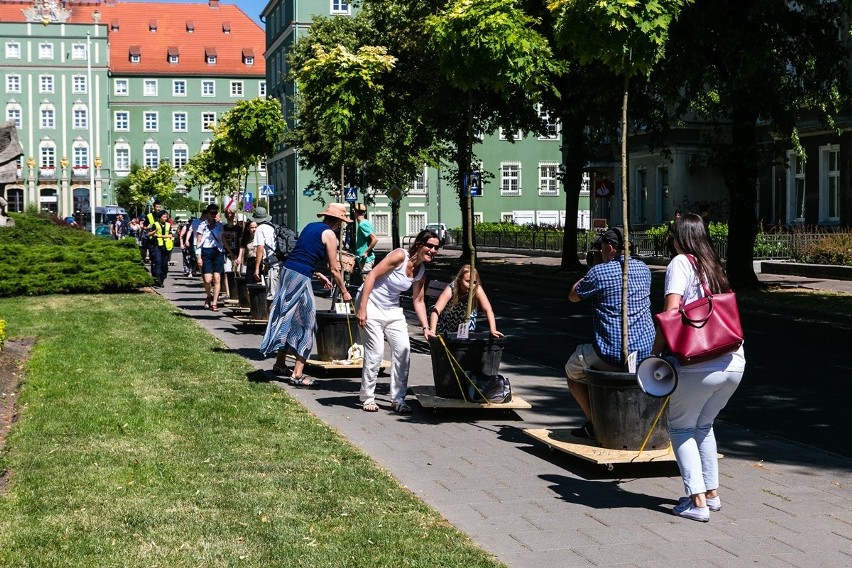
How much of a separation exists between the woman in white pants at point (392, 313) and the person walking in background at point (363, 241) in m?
10.1

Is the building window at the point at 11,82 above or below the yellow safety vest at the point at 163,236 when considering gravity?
above

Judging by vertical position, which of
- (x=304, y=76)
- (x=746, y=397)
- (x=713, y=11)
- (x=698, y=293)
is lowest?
(x=746, y=397)

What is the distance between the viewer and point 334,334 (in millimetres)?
13117

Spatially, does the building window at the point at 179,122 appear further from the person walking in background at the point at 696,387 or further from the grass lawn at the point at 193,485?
the person walking in background at the point at 696,387

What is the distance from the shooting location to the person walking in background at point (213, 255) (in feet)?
73.0

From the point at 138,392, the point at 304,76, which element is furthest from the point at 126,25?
the point at 138,392

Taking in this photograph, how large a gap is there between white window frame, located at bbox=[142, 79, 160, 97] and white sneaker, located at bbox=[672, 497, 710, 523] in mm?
116033

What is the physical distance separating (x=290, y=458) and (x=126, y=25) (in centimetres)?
11833

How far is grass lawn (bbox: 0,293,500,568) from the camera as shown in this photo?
588 centimetres

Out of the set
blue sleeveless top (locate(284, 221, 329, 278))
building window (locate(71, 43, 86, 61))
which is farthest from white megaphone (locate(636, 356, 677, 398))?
building window (locate(71, 43, 86, 61))

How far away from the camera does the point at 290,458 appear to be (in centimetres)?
820

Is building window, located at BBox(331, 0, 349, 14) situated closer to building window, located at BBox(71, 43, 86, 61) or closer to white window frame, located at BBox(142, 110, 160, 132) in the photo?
building window, located at BBox(71, 43, 86, 61)

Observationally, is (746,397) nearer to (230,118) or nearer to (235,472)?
(235,472)

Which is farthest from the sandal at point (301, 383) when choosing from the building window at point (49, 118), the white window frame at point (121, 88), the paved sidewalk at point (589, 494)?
the white window frame at point (121, 88)
